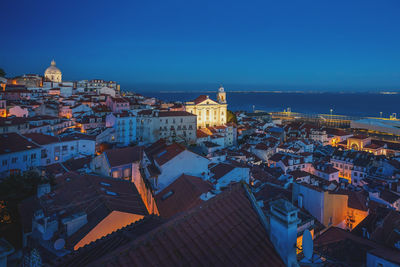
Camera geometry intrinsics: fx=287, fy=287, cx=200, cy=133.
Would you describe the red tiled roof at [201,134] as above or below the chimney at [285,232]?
below

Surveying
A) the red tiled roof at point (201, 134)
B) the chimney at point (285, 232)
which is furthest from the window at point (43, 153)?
the red tiled roof at point (201, 134)

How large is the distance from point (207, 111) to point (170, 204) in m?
45.2

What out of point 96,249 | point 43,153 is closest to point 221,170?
point 43,153

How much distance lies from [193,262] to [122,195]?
8382mm

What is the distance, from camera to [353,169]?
31.3 metres

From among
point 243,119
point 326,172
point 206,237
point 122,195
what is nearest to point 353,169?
point 326,172

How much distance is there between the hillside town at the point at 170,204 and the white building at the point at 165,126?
0.52 feet

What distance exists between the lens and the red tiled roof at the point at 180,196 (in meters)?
10.3

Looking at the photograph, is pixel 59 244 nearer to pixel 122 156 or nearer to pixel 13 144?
pixel 122 156

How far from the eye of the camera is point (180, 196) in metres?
11.4

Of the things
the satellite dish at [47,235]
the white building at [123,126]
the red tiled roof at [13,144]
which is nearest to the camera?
the satellite dish at [47,235]

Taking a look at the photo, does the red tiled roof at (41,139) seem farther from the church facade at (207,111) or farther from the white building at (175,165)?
the church facade at (207,111)

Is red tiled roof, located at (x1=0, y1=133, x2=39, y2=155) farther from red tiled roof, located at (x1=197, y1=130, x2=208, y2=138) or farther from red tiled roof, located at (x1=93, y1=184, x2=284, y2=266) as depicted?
red tiled roof, located at (x1=197, y1=130, x2=208, y2=138)

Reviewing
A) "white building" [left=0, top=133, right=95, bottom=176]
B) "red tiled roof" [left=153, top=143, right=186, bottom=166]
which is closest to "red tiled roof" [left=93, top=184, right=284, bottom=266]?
"red tiled roof" [left=153, top=143, right=186, bottom=166]
